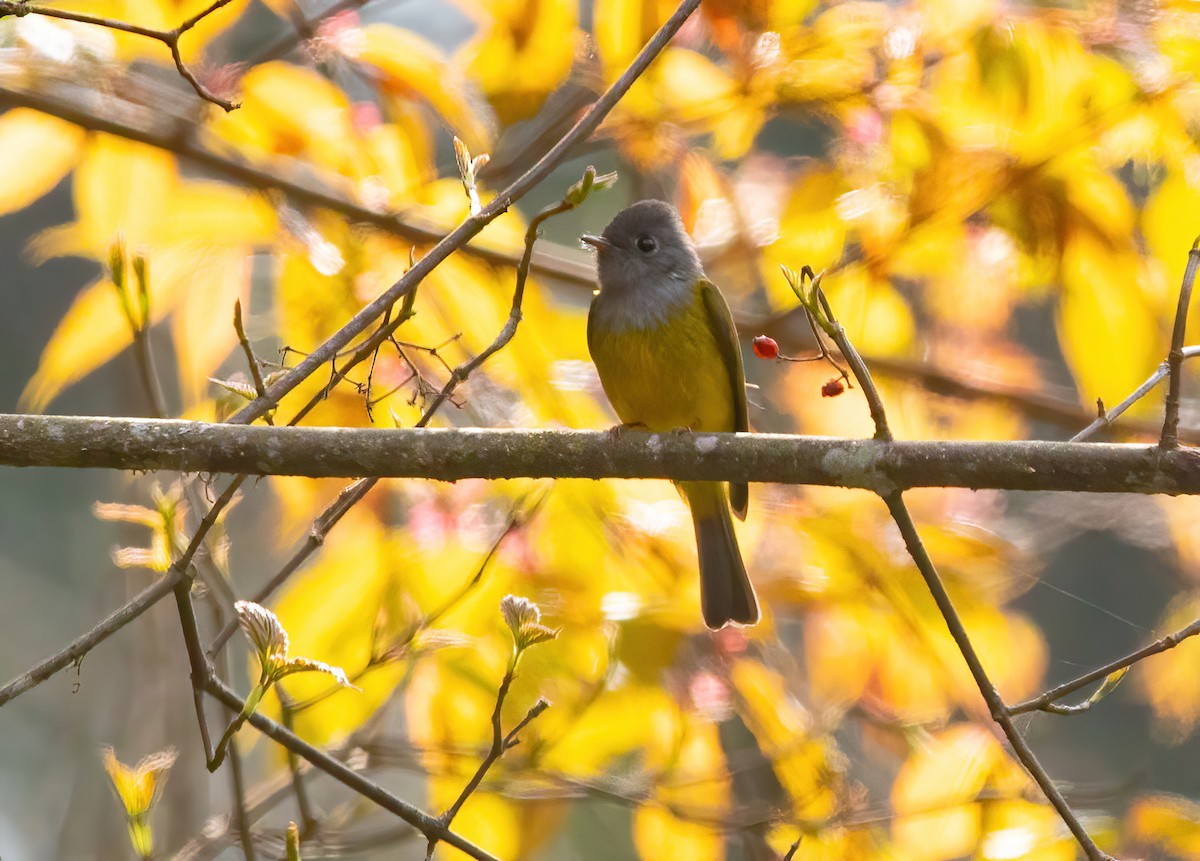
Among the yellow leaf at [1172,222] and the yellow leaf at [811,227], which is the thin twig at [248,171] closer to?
the yellow leaf at [811,227]

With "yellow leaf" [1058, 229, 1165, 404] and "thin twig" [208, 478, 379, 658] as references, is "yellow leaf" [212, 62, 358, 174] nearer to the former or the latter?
"thin twig" [208, 478, 379, 658]

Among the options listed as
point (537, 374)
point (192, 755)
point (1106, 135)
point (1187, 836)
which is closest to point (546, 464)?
point (537, 374)

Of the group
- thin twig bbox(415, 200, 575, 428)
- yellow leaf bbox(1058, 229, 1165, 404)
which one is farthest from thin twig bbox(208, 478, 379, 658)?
yellow leaf bbox(1058, 229, 1165, 404)

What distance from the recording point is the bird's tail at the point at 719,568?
2947 millimetres

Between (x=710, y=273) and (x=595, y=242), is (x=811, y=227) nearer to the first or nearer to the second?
(x=710, y=273)

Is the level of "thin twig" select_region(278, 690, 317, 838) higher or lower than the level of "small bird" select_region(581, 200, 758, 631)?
lower

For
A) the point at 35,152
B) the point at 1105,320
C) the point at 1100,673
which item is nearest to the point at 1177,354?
the point at 1100,673

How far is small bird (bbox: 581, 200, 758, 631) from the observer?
10.7 ft

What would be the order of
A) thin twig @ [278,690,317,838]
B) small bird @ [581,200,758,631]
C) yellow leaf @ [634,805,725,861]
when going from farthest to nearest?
small bird @ [581,200,758,631] < yellow leaf @ [634,805,725,861] < thin twig @ [278,690,317,838]

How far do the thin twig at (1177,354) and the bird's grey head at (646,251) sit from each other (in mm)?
1816

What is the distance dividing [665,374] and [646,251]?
0.49m

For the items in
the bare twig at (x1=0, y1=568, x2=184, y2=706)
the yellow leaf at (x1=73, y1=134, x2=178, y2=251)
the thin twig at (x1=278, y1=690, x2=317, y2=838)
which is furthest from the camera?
the yellow leaf at (x1=73, y1=134, x2=178, y2=251)

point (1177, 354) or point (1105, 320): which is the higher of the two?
point (1105, 320)

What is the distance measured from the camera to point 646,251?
3.54 meters
